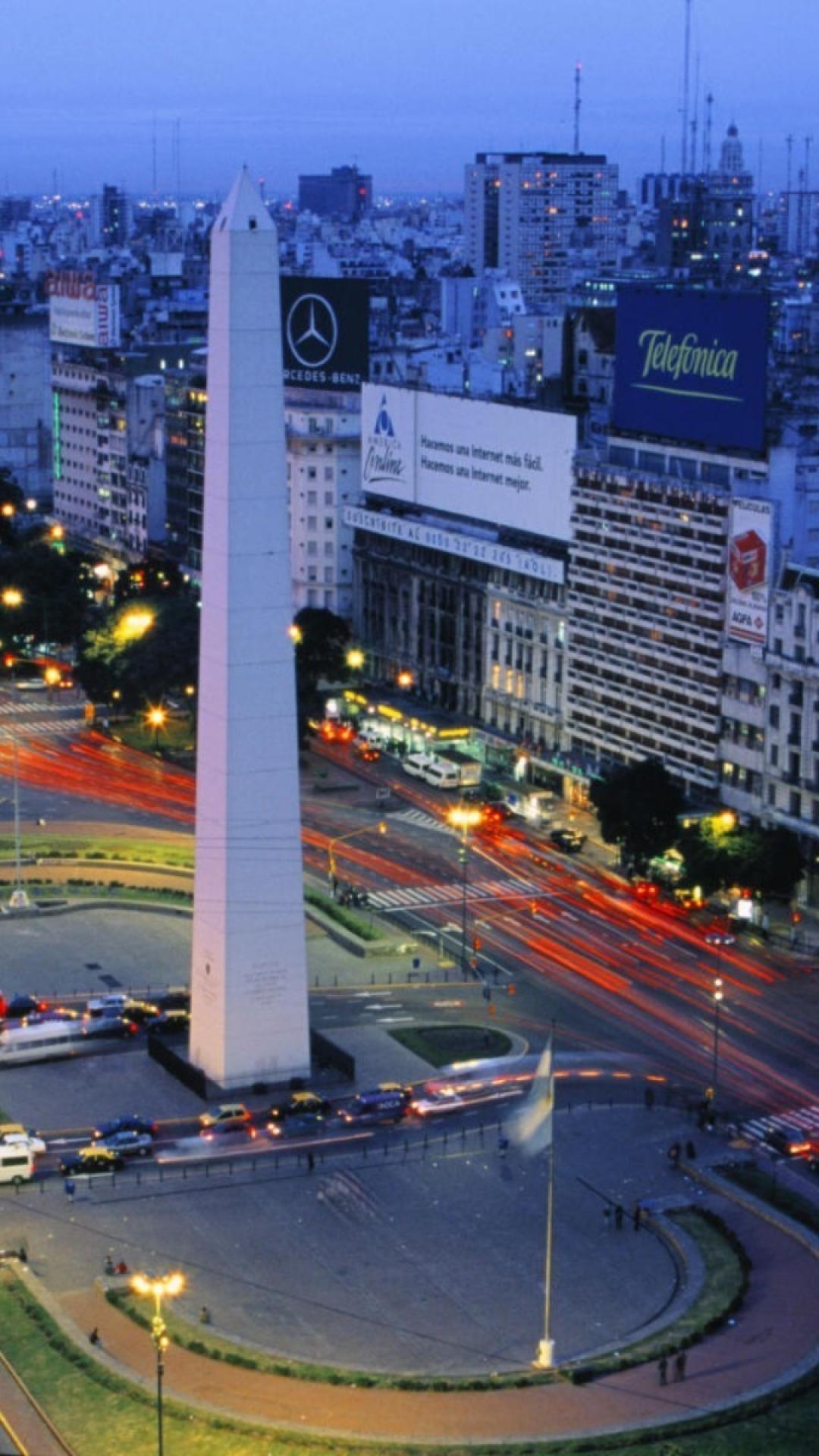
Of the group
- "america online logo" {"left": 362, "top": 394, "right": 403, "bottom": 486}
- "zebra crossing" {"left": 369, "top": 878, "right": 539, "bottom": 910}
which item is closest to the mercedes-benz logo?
"america online logo" {"left": 362, "top": 394, "right": 403, "bottom": 486}

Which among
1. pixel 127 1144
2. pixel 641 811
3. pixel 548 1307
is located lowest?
pixel 127 1144

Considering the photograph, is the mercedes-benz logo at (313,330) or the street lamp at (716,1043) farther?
the mercedes-benz logo at (313,330)

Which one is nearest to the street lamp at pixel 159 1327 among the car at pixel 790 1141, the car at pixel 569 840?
the car at pixel 790 1141

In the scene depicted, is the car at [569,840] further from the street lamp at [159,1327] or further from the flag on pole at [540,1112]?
the street lamp at [159,1327]

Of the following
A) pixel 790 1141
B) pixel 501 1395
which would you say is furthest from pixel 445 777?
pixel 501 1395

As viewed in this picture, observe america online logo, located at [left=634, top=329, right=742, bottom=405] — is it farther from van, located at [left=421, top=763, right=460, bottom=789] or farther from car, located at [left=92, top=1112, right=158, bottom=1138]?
car, located at [left=92, top=1112, right=158, bottom=1138]

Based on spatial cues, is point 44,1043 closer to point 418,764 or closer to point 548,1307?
point 548,1307
